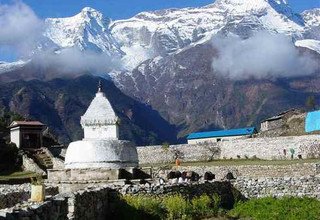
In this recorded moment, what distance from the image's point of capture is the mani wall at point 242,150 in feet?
181

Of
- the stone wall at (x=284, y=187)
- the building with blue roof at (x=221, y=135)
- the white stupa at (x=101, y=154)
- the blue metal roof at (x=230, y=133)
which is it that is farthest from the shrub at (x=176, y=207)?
the blue metal roof at (x=230, y=133)

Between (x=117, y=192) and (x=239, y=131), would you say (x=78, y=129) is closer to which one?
(x=239, y=131)

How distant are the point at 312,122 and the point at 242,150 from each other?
11.9 metres

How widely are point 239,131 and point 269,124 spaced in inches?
232

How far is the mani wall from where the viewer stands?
55250 millimetres

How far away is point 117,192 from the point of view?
21.5m

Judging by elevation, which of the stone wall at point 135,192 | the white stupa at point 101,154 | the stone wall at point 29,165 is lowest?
the stone wall at point 135,192

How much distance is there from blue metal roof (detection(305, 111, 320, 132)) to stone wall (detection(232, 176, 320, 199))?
131 feet

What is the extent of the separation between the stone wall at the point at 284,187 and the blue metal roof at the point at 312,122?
131 feet

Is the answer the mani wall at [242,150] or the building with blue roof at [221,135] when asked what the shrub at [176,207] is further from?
the building with blue roof at [221,135]

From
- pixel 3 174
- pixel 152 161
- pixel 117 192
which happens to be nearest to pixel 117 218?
pixel 117 192


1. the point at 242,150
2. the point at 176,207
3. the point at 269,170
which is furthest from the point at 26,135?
the point at 176,207

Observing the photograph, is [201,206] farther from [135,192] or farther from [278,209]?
[278,209]

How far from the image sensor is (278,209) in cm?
2430
